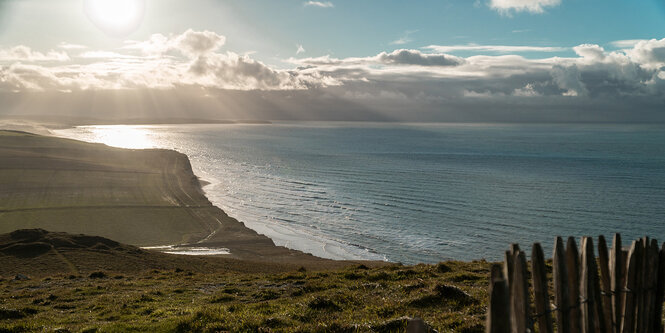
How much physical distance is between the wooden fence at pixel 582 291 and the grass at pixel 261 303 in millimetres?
4648

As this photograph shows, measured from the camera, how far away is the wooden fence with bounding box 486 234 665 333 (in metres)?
5.79

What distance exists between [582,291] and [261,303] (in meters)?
12.3

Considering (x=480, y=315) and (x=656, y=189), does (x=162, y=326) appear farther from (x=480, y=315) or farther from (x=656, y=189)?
(x=656, y=189)

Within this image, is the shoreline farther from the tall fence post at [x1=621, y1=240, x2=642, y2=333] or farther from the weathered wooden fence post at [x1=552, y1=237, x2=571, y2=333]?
the weathered wooden fence post at [x1=552, y1=237, x2=571, y2=333]

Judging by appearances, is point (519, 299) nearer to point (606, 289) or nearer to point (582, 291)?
point (582, 291)

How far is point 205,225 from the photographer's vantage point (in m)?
76.3

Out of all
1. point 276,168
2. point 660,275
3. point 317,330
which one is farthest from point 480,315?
point 276,168

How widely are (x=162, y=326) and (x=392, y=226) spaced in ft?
209

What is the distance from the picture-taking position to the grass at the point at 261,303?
1324 cm

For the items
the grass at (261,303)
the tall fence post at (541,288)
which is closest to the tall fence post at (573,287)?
the tall fence post at (541,288)

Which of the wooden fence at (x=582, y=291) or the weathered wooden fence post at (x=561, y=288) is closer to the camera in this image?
the wooden fence at (x=582, y=291)

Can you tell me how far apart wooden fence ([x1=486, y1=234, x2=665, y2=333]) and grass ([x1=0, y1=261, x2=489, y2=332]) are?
4.65 meters

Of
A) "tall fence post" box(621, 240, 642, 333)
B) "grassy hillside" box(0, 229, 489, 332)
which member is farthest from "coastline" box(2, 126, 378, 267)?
"tall fence post" box(621, 240, 642, 333)

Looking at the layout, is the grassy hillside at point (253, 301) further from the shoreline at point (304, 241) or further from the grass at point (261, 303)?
the shoreline at point (304, 241)
